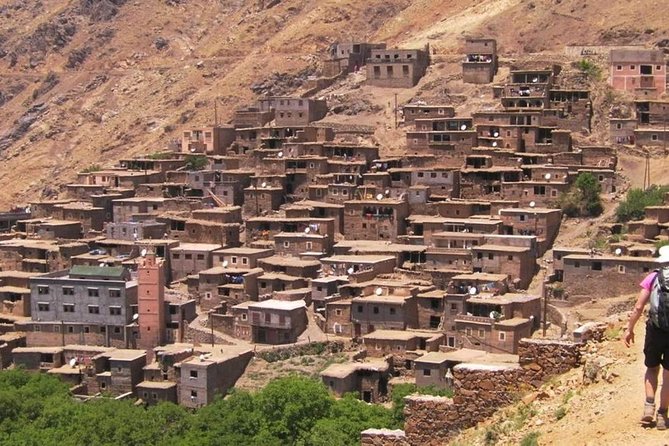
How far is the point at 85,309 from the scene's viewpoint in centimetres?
3127

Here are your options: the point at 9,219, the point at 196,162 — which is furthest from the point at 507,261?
the point at 9,219

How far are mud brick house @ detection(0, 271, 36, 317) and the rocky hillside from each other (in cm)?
1481

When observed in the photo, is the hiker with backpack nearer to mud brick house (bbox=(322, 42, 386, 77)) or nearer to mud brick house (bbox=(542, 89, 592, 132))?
mud brick house (bbox=(542, 89, 592, 132))

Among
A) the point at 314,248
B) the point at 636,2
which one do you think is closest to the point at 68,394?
the point at 314,248

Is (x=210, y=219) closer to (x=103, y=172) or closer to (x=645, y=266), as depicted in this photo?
(x=103, y=172)

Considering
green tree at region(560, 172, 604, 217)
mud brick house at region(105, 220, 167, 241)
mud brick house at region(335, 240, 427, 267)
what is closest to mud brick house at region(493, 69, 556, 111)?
green tree at region(560, 172, 604, 217)

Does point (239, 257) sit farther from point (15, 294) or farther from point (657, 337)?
point (657, 337)

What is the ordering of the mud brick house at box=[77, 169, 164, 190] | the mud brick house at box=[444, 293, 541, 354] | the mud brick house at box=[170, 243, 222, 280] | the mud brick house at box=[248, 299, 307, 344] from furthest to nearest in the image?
the mud brick house at box=[77, 169, 164, 190]
the mud brick house at box=[170, 243, 222, 280]
the mud brick house at box=[248, 299, 307, 344]
the mud brick house at box=[444, 293, 541, 354]

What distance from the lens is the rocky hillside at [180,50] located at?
165ft

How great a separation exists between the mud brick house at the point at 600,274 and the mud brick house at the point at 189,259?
10268mm

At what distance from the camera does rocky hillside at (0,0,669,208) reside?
50.3 m

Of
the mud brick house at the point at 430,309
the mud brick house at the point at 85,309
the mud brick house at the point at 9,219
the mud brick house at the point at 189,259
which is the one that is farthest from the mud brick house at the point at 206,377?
the mud brick house at the point at 9,219

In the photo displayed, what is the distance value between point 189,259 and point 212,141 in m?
9.68

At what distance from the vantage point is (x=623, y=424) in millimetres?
7738
